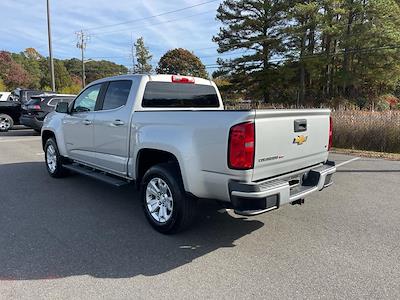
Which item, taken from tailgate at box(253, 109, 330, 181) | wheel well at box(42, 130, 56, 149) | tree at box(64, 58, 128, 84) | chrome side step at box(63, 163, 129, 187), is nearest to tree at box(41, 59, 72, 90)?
tree at box(64, 58, 128, 84)

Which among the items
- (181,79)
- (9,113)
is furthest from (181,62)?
(181,79)

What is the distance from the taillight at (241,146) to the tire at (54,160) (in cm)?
454

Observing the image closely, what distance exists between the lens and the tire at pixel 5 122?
1614 cm

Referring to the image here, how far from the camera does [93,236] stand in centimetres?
413

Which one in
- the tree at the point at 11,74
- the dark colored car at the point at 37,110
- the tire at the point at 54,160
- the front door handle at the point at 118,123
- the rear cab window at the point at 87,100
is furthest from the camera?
the tree at the point at 11,74

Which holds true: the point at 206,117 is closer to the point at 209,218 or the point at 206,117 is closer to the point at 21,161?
the point at 209,218

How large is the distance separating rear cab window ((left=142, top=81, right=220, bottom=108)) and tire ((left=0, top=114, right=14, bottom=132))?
45.4 feet

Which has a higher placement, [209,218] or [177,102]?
[177,102]

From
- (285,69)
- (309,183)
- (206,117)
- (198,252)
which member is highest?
(285,69)

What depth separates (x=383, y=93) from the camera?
35188 millimetres

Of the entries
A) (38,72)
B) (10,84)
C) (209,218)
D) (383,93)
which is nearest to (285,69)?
(383,93)

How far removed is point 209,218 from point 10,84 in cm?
6687

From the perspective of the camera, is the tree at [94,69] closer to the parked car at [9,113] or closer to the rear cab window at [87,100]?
the parked car at [9,113]

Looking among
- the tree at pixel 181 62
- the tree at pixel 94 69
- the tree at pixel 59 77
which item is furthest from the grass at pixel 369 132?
the tree at pixel 94 69
